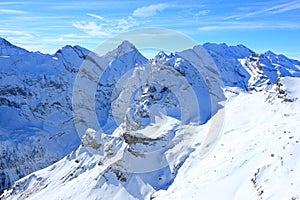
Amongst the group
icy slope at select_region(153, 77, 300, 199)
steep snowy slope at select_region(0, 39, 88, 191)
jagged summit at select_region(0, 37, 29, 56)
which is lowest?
steep snowy slope at select_region(0, 39, 88, 191)

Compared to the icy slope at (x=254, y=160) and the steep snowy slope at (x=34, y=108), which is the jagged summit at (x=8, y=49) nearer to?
the steep snowy slope at (x=34, y=108)

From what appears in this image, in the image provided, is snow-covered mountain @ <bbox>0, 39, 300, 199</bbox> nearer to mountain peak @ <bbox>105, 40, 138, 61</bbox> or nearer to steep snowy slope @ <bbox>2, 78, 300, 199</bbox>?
steep snowy slope @ <bbox>2, 78, 300, 199</bbox>

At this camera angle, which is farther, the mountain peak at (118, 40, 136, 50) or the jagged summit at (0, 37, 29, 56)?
the jagged summit at (0, 37, 29, 56)

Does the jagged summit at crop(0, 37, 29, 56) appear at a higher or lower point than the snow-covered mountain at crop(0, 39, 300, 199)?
higher

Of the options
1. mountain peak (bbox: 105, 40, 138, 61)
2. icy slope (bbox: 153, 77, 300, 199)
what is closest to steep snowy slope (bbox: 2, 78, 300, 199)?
icy slope (bbox: 153, 77, 300, 199)

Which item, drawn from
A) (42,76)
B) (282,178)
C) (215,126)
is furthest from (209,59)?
(282,178)

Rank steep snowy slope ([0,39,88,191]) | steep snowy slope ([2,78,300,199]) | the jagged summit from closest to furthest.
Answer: steep snowy slope ([2,78,300,199]) < steep snowy slope ([0,39,88,191]) < the jagged summit

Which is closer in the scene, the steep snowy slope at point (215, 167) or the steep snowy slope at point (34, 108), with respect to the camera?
the steep snowy slope at point (215, 167)

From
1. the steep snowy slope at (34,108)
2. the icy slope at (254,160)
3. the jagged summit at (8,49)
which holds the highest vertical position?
the jagged summit at (8,49)

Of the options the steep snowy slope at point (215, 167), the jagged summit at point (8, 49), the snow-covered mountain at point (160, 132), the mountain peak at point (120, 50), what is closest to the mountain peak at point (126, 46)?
the mountain peak at point (120, 50)
